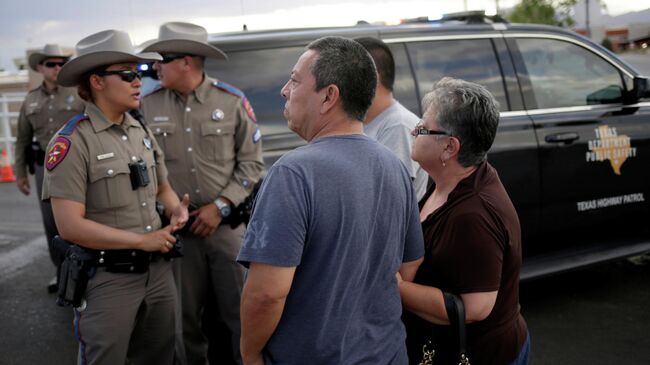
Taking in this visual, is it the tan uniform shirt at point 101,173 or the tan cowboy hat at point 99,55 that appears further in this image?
the tan cowboy hat at point 99,55

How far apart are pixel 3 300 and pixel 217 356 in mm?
2237

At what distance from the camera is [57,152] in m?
2.71

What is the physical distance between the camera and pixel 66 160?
269 cm

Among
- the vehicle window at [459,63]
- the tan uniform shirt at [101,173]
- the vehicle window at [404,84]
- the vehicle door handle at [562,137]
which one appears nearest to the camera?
the tan uniform shirt at [101,173]

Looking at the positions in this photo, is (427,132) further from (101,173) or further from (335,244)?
(101,173)

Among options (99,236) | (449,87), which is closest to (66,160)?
(99,236)

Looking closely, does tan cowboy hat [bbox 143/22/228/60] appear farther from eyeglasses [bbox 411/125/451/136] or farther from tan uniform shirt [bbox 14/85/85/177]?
tan uniform shirt [bbox 14/85/85/177]

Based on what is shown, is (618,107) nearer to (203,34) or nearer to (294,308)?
(203,34)

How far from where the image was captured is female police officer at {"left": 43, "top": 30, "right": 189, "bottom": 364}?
271 cm

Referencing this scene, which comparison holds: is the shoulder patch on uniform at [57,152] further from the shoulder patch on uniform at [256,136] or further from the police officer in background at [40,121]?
the police officer in background at [40,121]

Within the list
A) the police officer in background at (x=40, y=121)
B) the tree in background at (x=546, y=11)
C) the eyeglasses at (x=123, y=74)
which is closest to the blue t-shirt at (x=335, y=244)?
the eyeglasses at (x=123, y=74)

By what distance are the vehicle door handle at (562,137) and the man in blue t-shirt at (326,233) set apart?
2.90 metres

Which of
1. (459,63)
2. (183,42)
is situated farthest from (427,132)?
(459,63)

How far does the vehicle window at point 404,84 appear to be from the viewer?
4297 mm
